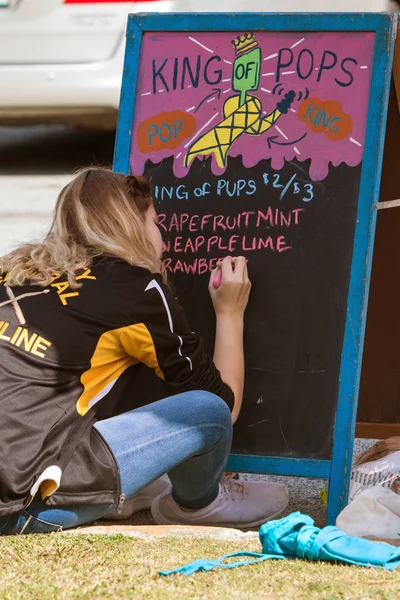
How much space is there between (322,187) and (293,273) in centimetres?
29

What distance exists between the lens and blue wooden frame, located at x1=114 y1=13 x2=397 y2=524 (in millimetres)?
2943

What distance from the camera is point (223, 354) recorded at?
2.97 m

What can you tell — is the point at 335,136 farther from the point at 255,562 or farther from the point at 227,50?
the point at 255,562

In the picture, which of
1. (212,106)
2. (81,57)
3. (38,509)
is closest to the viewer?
(38,509)

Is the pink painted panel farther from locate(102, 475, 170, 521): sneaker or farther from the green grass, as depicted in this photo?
the green grass

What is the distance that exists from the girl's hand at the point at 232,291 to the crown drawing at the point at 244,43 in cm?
73

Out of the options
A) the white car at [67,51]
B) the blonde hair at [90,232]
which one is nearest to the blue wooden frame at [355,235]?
the blonde hair at [90,232]

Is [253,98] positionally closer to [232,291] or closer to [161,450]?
[232,291]

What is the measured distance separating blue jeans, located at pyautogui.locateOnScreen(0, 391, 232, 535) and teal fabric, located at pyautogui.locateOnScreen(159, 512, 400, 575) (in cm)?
42

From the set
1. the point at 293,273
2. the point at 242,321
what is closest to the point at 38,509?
the point at 242,321

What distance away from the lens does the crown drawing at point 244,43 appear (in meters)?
3.22

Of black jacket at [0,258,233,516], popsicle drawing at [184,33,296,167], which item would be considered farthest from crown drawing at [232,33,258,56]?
black jacket at [0,258,233,516]

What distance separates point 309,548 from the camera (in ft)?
7.42

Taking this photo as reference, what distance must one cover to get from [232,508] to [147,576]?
3.01 feet
